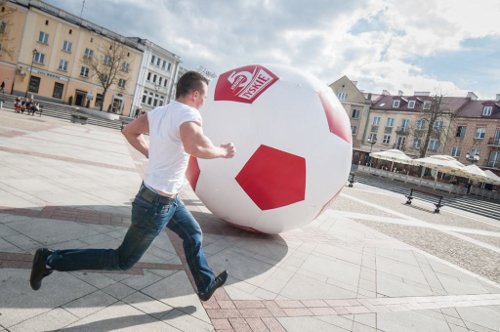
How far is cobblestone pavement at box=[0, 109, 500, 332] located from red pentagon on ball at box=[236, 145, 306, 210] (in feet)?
2.79

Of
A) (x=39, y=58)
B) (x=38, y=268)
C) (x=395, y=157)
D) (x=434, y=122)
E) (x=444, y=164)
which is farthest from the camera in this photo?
(x=434, y=122)

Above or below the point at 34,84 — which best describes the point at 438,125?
above

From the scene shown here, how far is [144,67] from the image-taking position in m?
52.7

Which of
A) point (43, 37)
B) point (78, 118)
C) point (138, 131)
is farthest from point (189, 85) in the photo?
point (43, 37)

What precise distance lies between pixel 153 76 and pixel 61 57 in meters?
15.3

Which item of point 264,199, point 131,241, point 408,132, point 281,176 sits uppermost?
point 408,132

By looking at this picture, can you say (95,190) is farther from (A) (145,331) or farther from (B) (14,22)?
(B) (14,22)

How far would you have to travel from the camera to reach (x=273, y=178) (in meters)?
4.21

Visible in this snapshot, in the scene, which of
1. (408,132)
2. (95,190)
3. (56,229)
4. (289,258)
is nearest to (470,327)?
(289,258)

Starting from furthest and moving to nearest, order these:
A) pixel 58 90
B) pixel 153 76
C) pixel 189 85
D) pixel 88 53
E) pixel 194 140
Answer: pixel 153 76 < pixel 88 53 < pixel 58 90 < pixel 189 85 < pixel 194 140

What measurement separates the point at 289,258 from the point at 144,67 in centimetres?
5391

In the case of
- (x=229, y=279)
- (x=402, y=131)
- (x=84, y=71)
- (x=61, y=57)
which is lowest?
(x=229, y=279)

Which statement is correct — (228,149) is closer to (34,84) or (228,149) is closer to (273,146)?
(273,146)

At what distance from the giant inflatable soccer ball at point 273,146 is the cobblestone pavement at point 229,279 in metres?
0.73
